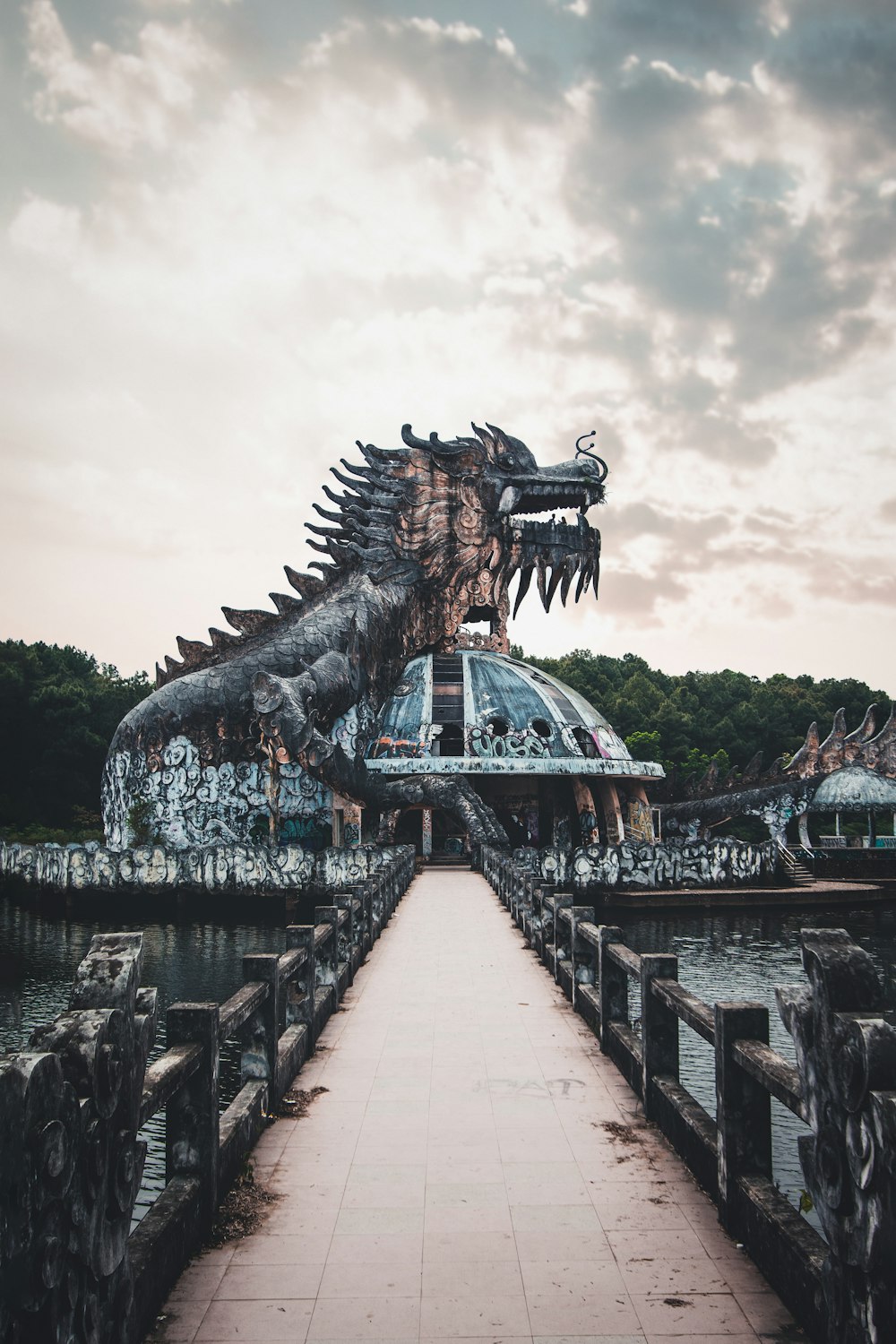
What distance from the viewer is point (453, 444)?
29.5m

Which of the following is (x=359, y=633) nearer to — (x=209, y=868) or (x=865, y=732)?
(x=209, y=868)

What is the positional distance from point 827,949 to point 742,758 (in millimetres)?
57394

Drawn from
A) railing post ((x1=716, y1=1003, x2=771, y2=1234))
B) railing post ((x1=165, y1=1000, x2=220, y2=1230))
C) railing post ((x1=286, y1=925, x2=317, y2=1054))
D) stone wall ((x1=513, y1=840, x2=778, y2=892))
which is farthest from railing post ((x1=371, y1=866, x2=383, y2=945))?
railing post ((x1=716, y1=1003, x2=771, y2=1234))

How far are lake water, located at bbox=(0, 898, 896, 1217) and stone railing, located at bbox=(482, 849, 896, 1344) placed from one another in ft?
8.04

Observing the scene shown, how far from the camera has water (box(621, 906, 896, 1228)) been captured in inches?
355

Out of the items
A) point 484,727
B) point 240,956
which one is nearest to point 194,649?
point 484,727

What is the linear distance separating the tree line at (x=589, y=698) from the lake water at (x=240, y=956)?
520 inches

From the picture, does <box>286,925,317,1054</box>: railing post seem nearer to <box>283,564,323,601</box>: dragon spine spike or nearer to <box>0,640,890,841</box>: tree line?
<box>283,564,323,601</box>: dragon spine spike

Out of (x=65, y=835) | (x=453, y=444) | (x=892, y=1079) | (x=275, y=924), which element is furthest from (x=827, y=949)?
(x=65, y=835)

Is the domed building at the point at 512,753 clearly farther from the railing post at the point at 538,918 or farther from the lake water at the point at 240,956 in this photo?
the railing post at the point at 538,918

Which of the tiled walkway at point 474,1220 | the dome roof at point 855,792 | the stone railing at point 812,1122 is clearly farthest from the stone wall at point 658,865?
the stone railing at point 812,1122

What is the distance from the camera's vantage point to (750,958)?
18000 mm

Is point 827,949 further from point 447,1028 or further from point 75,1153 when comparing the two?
point 447,1028

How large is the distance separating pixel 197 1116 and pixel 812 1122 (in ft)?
9.04
